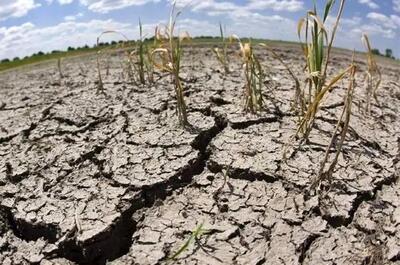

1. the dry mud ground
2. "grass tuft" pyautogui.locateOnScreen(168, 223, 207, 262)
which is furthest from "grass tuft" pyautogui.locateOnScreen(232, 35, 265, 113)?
"grass tuft" pyautogui.locateOnScreen(168, 223, 207, 262)

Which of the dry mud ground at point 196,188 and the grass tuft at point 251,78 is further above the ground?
the grass tuft at point 251,78

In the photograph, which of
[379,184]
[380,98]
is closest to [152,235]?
[379,184]

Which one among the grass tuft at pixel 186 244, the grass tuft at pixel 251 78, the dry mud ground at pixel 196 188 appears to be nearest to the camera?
the grass tuft at pixel 186 244

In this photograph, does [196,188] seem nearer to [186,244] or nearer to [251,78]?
[186,244]

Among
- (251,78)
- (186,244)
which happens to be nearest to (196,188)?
(186,244)

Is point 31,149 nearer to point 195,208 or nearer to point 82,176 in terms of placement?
point 82,176

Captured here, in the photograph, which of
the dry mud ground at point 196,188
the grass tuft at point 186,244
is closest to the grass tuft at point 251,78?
the dry mud ground at point 196,188

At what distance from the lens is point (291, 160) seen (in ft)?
7.73

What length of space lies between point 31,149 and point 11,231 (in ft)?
2.47

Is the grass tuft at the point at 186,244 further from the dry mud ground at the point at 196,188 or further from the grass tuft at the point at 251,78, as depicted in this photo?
the grass tuft at the point at 251,78

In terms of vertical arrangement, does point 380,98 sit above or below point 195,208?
above

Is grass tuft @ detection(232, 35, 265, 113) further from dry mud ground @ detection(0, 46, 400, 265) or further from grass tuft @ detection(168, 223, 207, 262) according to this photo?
grass tuft @ detection(168, 223, 207, 262)

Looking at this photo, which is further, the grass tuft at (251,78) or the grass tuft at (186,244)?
the grass tuft at (251,78)

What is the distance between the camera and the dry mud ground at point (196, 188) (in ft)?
6.28
